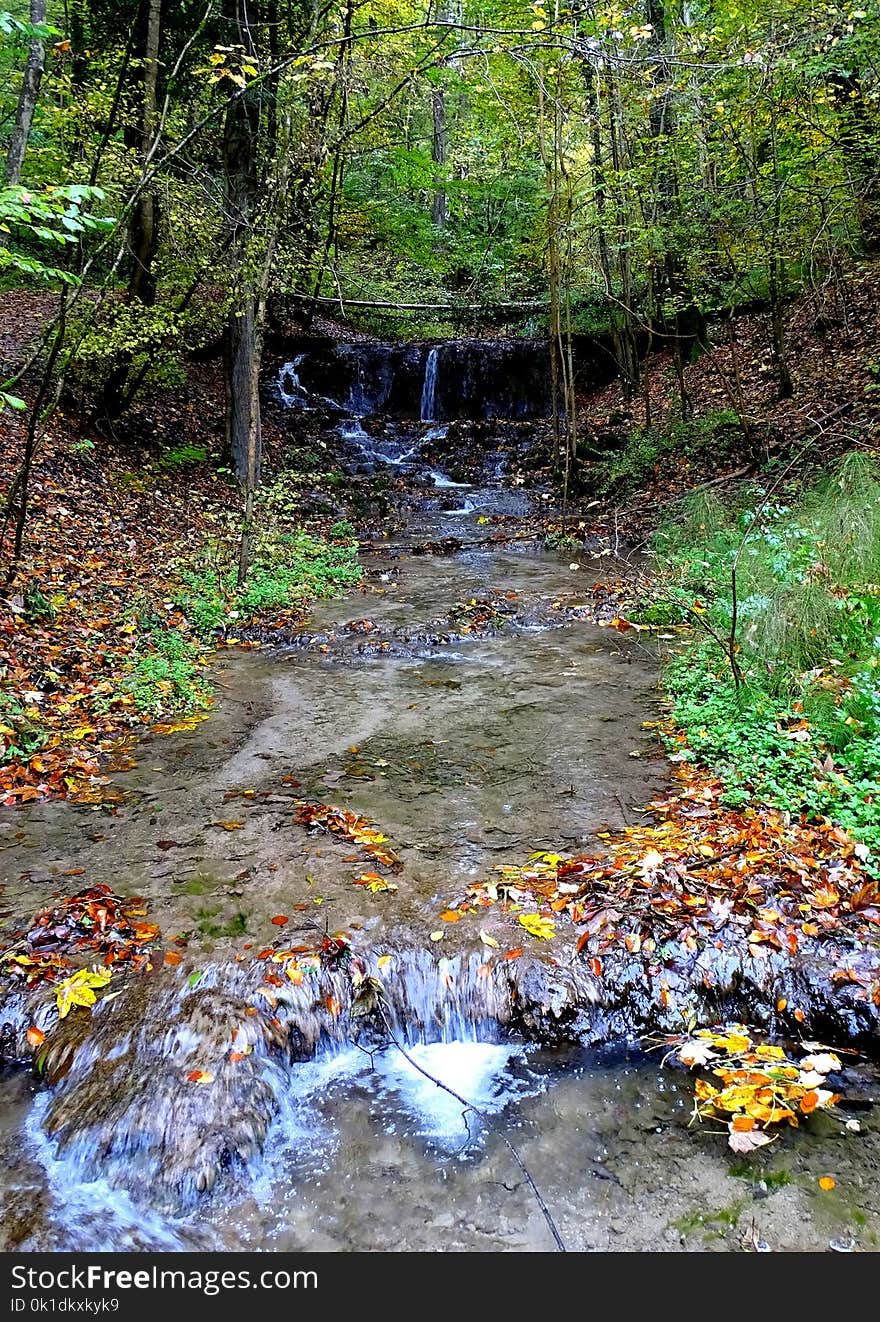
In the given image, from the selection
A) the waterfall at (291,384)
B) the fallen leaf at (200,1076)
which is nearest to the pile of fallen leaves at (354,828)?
the fallen leaf at (200,1076)

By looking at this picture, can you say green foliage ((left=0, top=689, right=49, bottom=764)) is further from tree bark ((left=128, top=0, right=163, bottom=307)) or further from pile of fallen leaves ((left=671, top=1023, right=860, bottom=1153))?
tree bark ((left=128, top=0, right=163, bottom=307))

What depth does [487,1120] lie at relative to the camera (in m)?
3.19

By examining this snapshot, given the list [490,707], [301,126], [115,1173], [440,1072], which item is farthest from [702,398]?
[115,1173]

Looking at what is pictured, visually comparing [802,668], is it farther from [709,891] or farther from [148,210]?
[148,210]

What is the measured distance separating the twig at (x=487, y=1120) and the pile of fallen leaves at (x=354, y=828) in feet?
2.98

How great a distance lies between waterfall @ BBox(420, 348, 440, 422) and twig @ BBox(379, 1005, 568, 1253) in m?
17.5

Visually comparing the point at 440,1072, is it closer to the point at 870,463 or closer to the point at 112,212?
the point at 870,463

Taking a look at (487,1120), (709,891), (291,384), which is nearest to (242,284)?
(291,384)

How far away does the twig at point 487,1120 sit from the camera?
2697 millimetres

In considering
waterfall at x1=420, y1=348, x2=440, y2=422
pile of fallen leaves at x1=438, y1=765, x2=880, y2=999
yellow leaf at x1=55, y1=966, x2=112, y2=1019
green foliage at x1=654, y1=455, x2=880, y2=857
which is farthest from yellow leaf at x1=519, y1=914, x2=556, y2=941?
waterfall at x1=420, y1=348, x2=440, y2=422

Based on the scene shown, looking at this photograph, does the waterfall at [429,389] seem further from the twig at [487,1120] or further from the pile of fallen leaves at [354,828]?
the twig at [487,1120]

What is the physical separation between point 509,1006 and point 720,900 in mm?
1247

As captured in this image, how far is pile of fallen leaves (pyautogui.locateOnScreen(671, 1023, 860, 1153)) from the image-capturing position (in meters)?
3.01

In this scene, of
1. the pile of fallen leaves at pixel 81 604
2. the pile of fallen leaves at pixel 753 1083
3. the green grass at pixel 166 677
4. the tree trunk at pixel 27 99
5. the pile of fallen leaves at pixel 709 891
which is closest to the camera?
the pile of fallen leaves at pixel 753 1083
